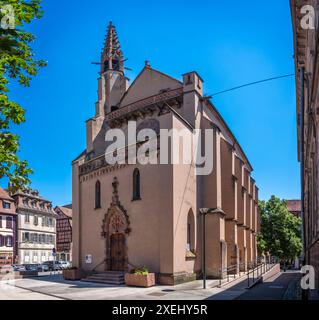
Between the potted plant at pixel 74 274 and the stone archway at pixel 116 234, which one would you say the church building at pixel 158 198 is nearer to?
the stone archway at pixel 116 234

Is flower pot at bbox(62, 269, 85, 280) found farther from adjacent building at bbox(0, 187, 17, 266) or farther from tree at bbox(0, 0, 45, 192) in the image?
adjacent building at bbox(0, 187, 17, 266)

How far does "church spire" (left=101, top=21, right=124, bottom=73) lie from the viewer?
35188mm

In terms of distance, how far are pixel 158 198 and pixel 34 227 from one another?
146 ft

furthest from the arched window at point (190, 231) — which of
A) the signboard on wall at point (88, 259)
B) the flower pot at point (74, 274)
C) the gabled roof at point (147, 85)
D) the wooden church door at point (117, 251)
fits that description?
the gabled roof at point (147, 85)

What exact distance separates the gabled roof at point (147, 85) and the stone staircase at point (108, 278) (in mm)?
14529

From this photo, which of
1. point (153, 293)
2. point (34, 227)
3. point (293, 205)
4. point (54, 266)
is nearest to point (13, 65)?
point (153, 293)

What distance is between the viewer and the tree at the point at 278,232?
2031 inches

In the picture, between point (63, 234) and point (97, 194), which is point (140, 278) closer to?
point (97, 194)

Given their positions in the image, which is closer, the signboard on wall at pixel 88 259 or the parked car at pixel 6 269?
the signboard on wall at pixel 88 259

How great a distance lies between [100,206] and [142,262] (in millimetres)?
5963

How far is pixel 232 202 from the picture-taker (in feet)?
90.4

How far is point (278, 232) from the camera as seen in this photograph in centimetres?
5247
